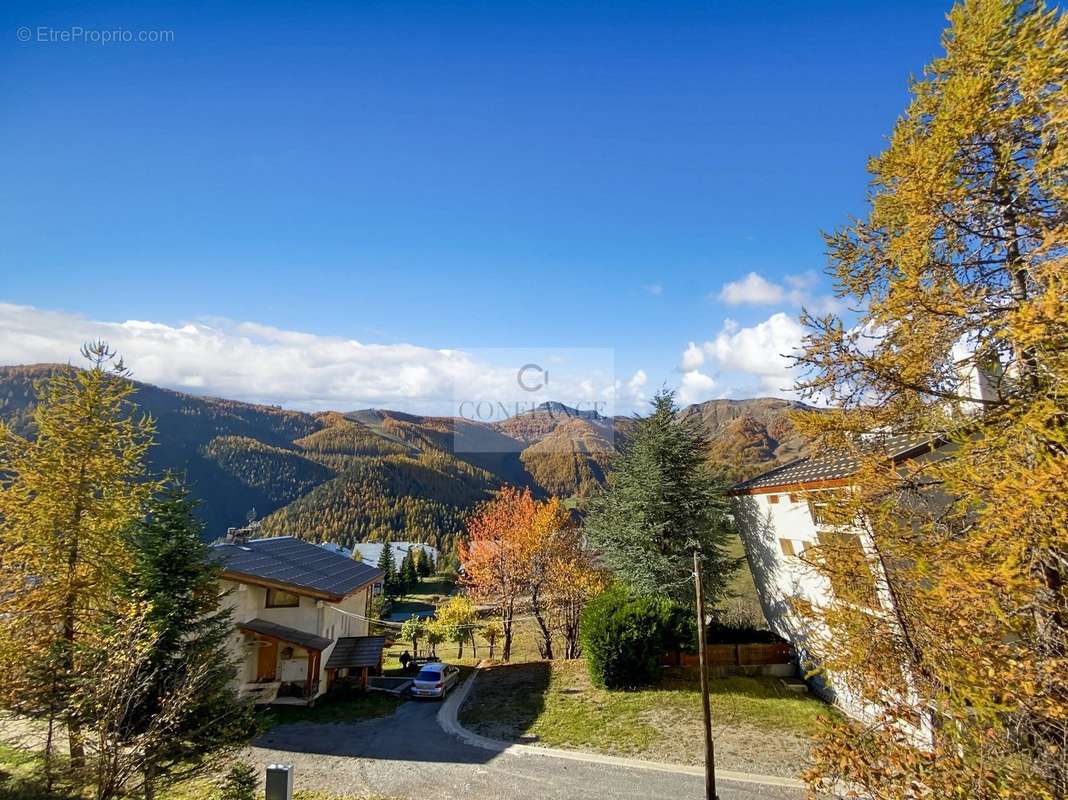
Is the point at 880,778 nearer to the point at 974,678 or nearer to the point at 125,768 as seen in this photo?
the point at 974,678

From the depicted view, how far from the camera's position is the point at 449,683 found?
23391 mm

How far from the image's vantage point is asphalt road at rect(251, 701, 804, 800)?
1212cm

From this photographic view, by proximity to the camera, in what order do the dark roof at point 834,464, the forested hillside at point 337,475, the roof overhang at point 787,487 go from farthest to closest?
the forested hillside at point 337,475 < the roof overhang at point 787,487 < the dark roof at point 834,464

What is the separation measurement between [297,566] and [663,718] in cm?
1869

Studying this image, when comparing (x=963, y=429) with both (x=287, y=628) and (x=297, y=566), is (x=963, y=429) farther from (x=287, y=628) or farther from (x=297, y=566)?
(x=297, y=566)

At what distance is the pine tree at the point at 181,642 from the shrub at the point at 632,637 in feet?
42.3

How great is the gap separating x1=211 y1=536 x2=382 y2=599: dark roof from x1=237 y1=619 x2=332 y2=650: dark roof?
5.68 ft

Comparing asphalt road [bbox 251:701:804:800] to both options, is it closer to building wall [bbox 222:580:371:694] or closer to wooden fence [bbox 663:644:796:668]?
building wall [bbox 222:580:371:694]

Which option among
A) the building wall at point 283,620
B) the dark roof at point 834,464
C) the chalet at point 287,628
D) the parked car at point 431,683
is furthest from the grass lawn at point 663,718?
the building wall at point 283,620

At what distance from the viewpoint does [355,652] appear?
78.9 ft

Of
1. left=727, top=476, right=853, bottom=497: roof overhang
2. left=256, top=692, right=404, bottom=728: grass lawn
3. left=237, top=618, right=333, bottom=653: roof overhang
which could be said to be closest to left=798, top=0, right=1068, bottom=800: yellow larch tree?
left=727, top=476, right=853, bottom=497: roof overhang

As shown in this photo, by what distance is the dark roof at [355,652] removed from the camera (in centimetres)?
2281

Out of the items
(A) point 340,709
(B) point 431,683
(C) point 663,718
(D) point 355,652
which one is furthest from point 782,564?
(D) point 355,652

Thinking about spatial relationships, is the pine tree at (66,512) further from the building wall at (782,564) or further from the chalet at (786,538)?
the building wall at (782,564)
